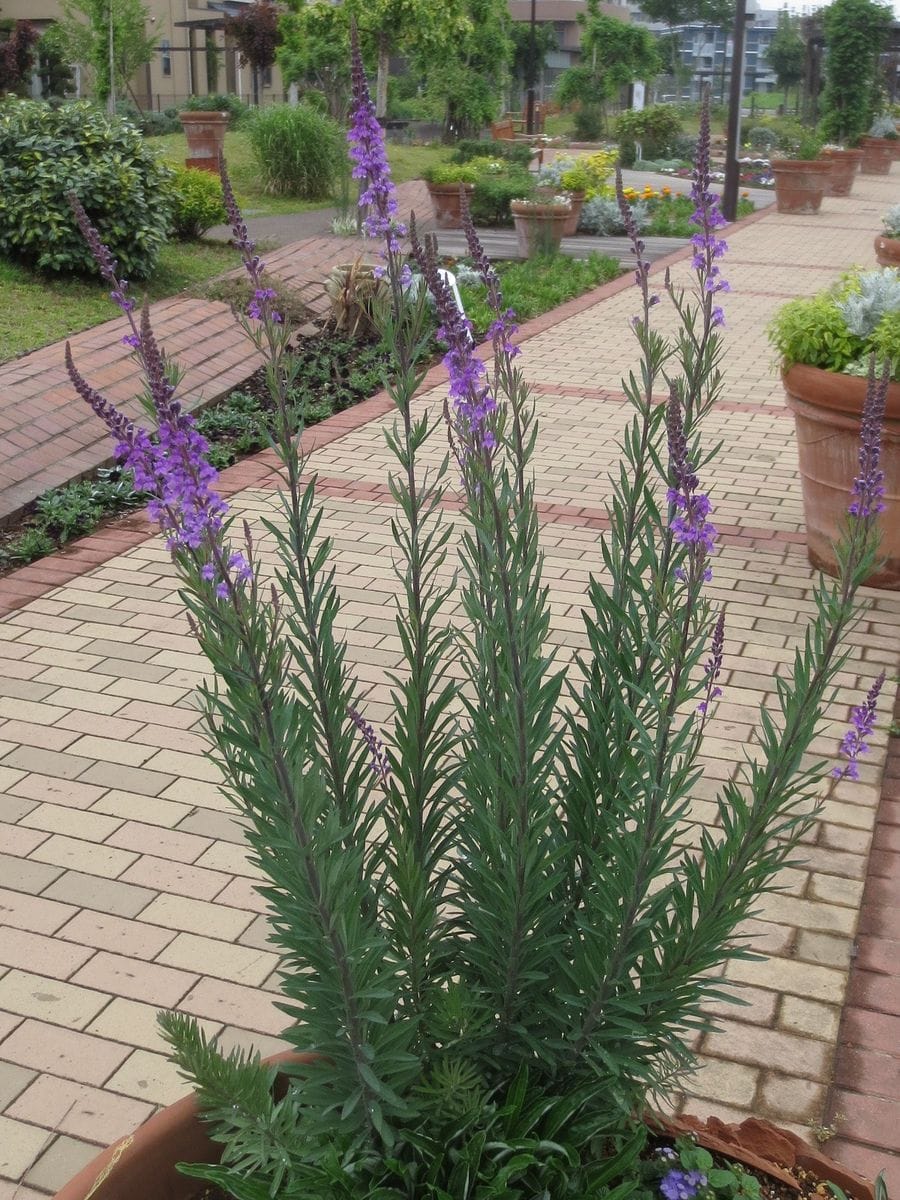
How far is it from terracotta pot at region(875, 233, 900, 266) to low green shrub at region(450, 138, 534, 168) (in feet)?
33.4

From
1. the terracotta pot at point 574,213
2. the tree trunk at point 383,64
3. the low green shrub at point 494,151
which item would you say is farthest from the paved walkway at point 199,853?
the low green shrub at point 494,151

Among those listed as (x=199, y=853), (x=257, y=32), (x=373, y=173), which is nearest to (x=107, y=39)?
(x=257, y=32)

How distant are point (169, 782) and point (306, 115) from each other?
1720 cm

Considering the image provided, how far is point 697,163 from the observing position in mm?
2107

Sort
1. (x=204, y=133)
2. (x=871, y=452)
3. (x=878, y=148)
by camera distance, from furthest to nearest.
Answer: (x=878, y=148), (x=204, y=133), (x=871, y=452)

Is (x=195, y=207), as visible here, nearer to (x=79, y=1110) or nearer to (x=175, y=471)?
(x=79, y=1110)

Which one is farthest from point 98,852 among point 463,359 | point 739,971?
point 463,359

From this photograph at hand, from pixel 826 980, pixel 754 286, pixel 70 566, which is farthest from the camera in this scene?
pixel 754 286

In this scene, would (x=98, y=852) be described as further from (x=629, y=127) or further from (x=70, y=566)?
(x=629, y=127)

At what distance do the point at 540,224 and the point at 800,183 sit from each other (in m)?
8.90

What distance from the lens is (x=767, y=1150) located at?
2248mm

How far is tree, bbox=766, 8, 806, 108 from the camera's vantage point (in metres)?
61.0

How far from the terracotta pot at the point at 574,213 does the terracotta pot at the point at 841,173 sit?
9.98m

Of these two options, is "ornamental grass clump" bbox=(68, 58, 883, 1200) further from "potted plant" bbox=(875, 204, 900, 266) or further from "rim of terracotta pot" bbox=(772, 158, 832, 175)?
"rim of terracotta pot" bbox=(772, 158, 832, 175)
